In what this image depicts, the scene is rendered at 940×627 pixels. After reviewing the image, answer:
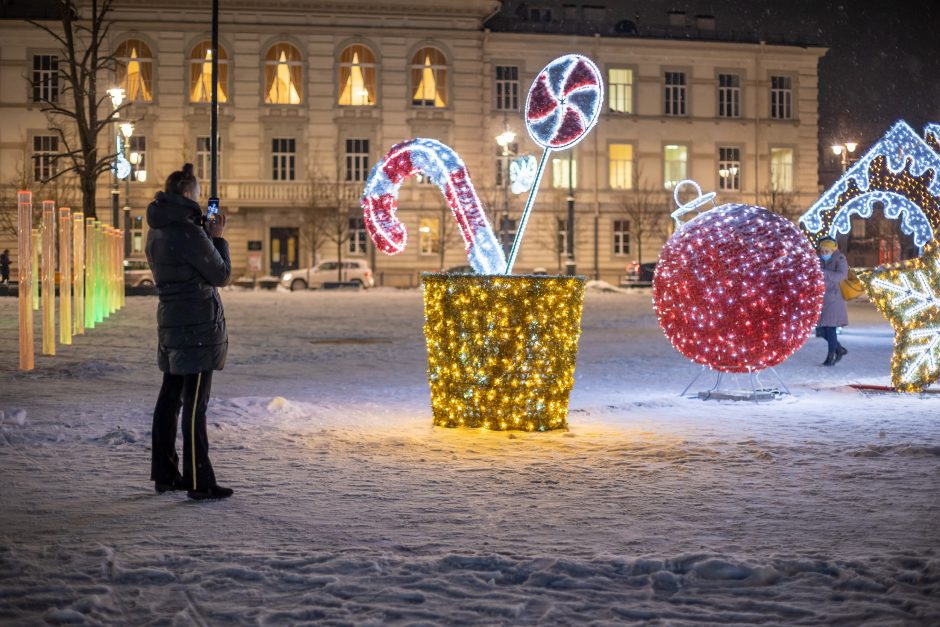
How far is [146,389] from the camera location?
1226 centimetres

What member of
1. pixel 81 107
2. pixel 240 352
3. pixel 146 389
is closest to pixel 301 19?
pixel 81 107

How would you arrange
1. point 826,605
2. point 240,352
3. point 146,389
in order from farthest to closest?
1. point 240,352
2. point 146,389
3. point 826,605

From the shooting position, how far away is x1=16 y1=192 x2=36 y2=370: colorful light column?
14070mm

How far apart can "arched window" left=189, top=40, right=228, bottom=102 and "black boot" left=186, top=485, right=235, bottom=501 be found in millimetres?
44251

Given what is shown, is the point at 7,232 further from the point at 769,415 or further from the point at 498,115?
the point at 769,415

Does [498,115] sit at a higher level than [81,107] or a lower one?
higher

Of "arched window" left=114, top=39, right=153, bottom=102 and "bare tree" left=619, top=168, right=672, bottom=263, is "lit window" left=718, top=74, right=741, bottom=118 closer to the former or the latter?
"bare tree" left=619, top=168, right=672, bottom=263

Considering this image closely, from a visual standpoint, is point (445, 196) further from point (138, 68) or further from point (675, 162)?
point (675, 162)

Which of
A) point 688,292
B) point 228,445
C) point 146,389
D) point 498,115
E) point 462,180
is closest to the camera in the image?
point 228,445

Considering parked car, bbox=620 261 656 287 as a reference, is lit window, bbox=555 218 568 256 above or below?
above

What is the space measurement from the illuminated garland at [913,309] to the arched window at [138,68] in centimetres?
4222

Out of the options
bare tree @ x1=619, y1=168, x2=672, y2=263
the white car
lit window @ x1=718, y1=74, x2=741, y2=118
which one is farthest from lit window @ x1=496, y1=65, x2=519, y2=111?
the white car

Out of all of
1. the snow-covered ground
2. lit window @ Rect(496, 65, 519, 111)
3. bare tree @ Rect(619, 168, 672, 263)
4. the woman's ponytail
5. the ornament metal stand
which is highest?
lit window @ Rect(496, 65, 519, 111)

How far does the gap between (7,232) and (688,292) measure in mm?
42894
